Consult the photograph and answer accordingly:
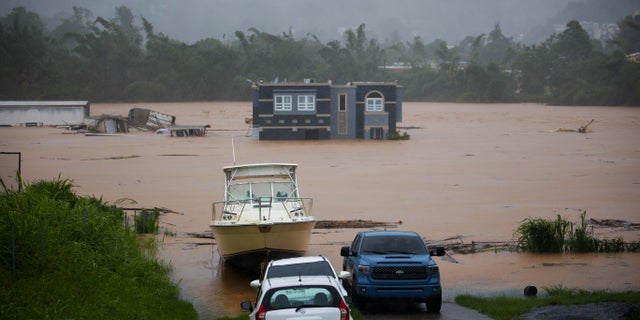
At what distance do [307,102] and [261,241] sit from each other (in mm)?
50441

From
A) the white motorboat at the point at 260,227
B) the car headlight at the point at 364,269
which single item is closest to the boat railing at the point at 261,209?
the white motorboat at the point at 260,227

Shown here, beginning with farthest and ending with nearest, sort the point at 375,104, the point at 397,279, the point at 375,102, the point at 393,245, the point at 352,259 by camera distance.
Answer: the point at 375,104
the point at 375,102
the point at 352,259
the point at 393,245
the point at 397,279

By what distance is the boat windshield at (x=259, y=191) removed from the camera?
24.0m

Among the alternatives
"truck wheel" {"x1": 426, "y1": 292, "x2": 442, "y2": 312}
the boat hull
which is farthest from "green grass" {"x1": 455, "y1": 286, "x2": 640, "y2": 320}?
the boat hull

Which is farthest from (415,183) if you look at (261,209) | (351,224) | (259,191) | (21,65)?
(21,65)

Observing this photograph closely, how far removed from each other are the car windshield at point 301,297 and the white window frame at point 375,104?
5838cm

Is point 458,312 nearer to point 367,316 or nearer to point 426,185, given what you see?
point 367,316

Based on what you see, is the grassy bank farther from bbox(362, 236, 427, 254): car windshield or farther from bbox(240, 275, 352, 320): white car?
bbox(362, 236, 427, 254): car windshield

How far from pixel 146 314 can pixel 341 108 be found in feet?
187

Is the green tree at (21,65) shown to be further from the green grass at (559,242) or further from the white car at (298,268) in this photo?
the white car at (298,268)

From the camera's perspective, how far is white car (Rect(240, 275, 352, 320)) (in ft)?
42.4

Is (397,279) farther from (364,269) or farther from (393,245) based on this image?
(393,245)

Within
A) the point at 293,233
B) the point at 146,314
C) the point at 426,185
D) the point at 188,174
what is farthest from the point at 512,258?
the point at 188,174

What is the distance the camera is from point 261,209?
22.5m
